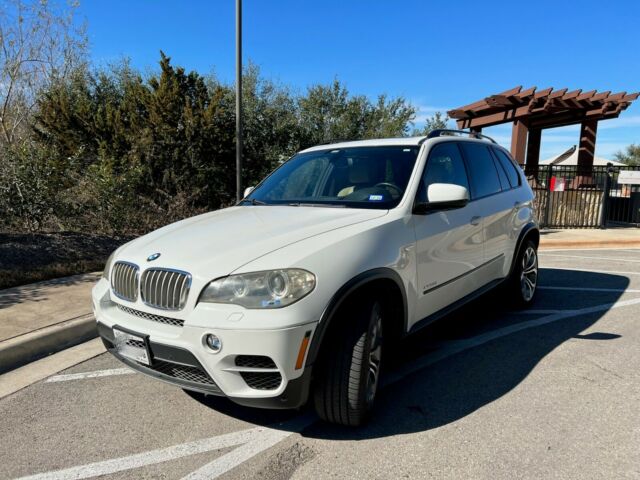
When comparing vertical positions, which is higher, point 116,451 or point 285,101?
point 285,101

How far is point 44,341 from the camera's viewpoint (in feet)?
13.9

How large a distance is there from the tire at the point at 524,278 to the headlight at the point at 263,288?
131 inches

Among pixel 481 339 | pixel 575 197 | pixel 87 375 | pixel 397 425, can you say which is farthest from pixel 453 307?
pixel 575 197

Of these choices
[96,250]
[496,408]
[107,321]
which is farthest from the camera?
[96,250]

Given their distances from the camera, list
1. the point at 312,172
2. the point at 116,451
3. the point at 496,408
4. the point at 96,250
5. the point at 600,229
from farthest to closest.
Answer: the point at 600,229 → the point at 96,250 → the point at 312,172 → the point at 496,408 → the point at 116,451

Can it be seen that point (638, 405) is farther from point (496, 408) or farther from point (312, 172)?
point (312, 172)

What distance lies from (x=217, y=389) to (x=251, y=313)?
0.48 m

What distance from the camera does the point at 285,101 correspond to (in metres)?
17.6

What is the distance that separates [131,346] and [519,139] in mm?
13650

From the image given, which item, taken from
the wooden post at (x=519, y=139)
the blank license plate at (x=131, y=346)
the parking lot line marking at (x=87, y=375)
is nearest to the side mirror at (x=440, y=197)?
the blank license plate at (x=131, y=346)

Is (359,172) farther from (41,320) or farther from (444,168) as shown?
(41,320)

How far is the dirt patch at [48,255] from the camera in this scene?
607cm

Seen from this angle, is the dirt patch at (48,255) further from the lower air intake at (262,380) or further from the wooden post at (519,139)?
the wooden post at (519,139)

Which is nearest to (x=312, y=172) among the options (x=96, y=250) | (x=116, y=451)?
(x=116, y=451)
